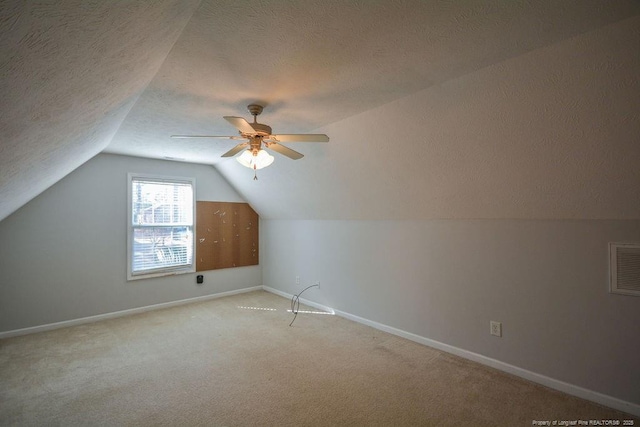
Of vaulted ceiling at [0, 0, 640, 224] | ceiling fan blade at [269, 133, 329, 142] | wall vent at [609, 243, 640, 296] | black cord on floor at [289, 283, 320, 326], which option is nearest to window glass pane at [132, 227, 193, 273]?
black cord on floor at [289, 283, 320, 326]

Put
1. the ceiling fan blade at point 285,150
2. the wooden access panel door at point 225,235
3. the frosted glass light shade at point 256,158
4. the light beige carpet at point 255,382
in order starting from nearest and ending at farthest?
the light beige carpet at point 255,382
the frosted glass light shade at point 256,158
the ceiling fan blade at point 285,150
the wooden access panel door at point 225,235

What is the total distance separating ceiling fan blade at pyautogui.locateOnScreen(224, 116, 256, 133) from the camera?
197 cm

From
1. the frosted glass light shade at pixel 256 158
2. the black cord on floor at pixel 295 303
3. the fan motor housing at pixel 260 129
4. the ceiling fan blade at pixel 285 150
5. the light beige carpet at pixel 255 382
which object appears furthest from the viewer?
the black cord on floor at pixel 295 303

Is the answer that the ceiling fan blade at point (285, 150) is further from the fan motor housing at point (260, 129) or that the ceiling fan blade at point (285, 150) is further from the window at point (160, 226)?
the window at point (160, 226)

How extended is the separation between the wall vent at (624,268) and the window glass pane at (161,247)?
16.6 feet

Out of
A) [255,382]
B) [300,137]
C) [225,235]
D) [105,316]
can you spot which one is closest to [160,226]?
[225,235]

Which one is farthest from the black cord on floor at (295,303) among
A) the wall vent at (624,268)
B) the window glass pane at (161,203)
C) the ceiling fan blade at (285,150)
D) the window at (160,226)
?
the wall vent at (624,268)

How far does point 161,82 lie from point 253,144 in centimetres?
74

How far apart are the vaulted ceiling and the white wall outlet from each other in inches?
39.3

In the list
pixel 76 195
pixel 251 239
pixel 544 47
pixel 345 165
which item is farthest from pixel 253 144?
pixel 251 239

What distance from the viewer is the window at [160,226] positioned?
4.36m

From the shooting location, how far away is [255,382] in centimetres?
251

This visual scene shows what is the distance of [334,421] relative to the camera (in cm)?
203

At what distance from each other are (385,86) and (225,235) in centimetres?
402
